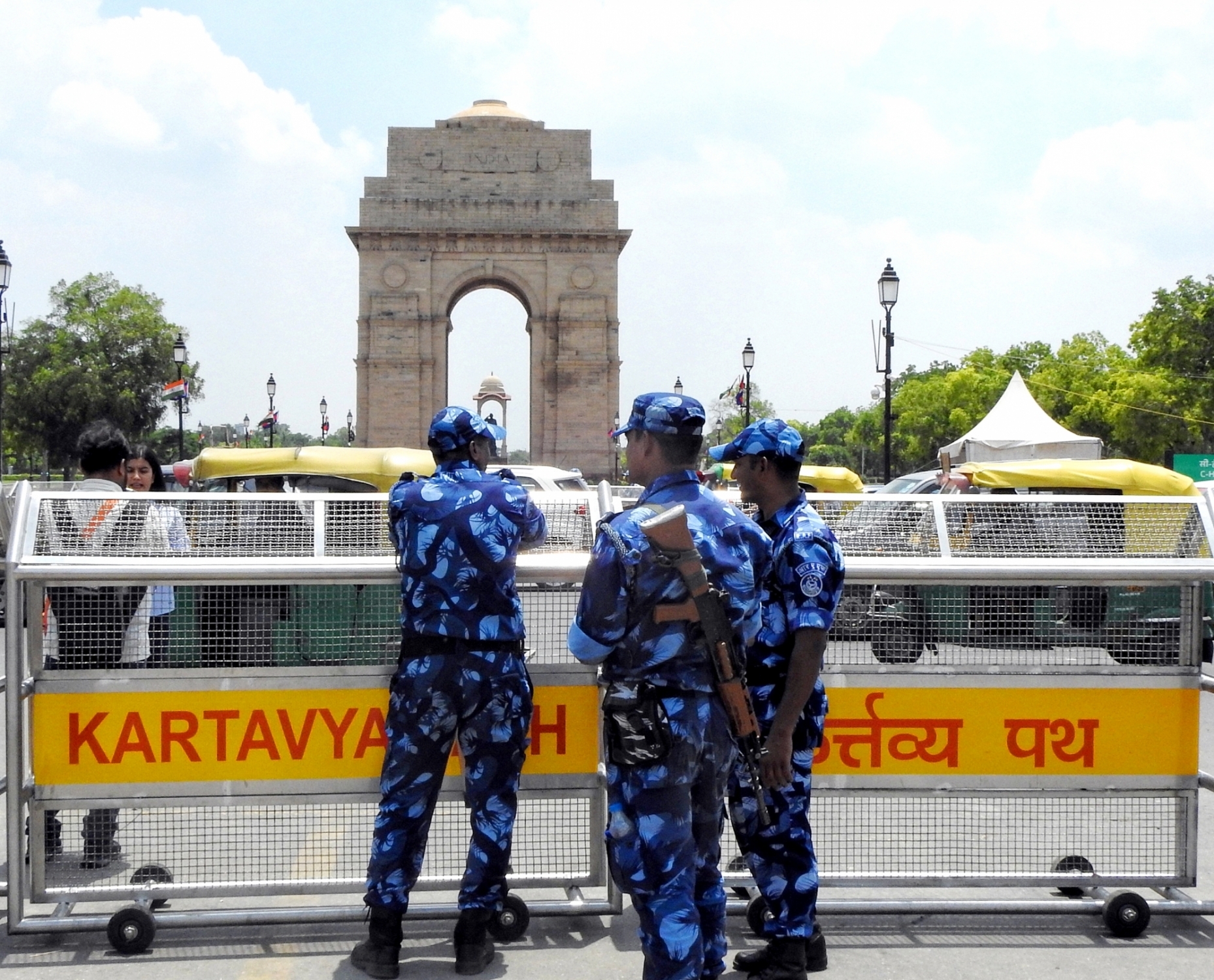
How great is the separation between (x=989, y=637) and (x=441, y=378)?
55023mm

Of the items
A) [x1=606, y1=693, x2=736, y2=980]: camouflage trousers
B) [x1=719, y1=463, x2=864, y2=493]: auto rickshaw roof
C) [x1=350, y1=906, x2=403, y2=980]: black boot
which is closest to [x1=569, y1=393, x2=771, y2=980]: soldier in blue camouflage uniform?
[x1=606, y1=693, x2=736, y2=980]: camouflage trousers

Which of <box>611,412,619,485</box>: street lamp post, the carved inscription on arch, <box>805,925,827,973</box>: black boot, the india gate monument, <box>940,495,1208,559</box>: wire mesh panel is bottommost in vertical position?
<box>805,925,827,973</box>: black boot

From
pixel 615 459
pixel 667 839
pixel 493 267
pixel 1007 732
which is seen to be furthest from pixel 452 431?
pixel 493 267

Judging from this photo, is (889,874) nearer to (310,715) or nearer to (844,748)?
(844,748)

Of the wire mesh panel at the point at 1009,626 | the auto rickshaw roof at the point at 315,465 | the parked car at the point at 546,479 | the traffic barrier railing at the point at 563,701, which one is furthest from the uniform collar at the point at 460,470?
the auto rickshaw roof at the point at 315,465

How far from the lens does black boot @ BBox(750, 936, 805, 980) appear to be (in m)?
4.36

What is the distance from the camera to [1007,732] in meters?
5.12

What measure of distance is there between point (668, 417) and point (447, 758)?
5.09ft

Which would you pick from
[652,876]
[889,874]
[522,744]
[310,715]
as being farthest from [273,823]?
[889,874]

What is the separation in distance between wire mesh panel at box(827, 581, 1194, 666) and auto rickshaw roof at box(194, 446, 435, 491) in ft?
36.6

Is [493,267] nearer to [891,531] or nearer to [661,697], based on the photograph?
[891,531]

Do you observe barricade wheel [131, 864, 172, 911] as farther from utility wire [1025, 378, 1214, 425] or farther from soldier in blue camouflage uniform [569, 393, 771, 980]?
utility wire [1025, 378, 1214, 425]

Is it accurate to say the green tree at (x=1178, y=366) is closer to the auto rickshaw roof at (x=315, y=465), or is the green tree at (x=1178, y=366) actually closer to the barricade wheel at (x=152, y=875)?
the auto rickshaw roof at (x=315, y=465)

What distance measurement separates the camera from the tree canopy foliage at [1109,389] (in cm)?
4691
